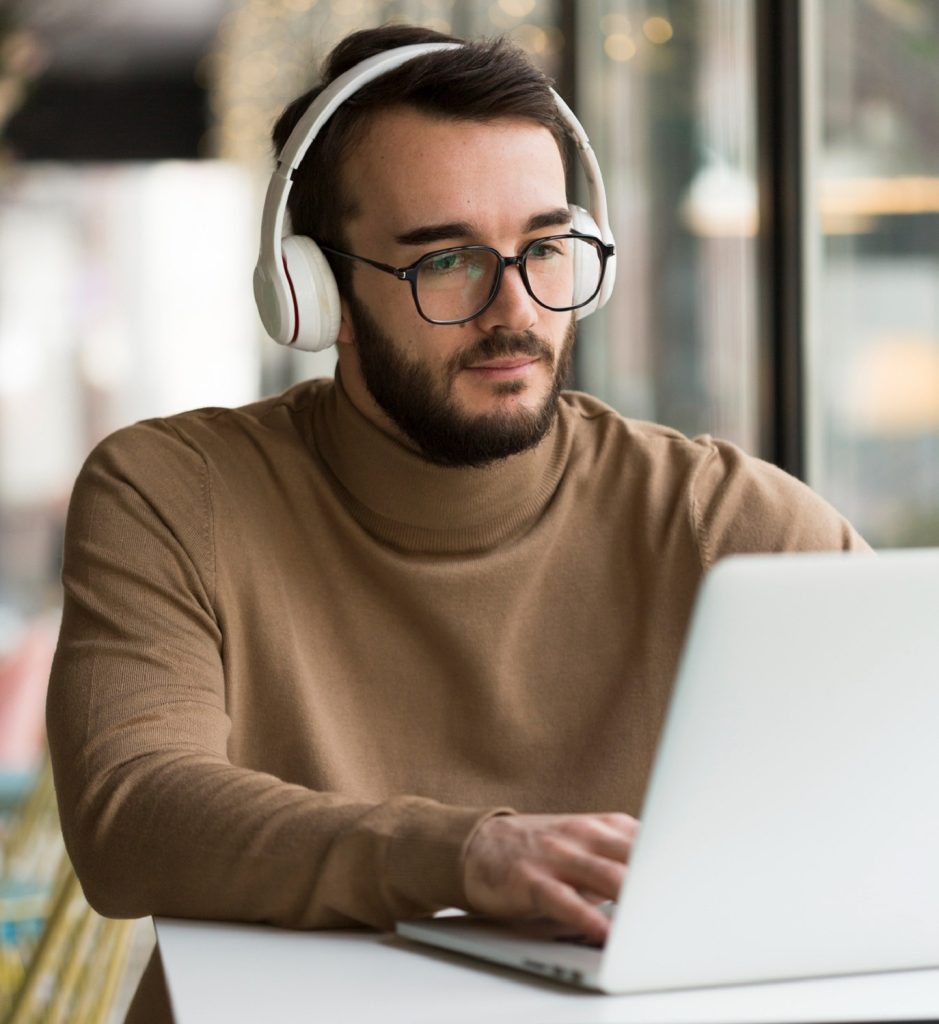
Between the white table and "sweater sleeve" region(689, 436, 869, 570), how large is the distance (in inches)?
21.6

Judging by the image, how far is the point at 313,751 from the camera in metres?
1.21

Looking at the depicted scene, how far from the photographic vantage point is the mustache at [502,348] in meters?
1.23

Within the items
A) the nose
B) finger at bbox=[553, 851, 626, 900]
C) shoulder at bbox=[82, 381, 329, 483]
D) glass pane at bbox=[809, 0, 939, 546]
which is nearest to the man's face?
the nose

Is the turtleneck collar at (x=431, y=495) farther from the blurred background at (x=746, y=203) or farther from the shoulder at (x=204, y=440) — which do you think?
the blurred background at (x=746, y=203)

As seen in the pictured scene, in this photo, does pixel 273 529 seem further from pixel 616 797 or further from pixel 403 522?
pixel 616 797

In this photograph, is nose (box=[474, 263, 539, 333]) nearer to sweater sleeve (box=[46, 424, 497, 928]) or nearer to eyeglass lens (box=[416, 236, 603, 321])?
eyeglass lens (box=[416, 236, 603, 321])

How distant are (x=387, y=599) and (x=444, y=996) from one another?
0.53 meters

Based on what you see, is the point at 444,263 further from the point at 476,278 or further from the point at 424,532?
the point at 424,532

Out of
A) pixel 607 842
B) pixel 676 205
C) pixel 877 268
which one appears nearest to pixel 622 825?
pixel 607 842

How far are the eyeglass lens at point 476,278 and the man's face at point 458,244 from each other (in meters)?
0.01

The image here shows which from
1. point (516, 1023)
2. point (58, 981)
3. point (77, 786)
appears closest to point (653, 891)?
point (516, 1023)

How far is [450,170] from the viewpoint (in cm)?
124

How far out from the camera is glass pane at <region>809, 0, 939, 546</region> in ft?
6.64

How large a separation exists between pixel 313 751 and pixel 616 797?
0.79 ft
